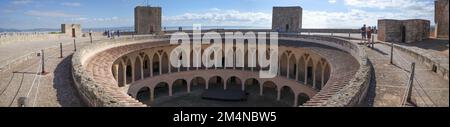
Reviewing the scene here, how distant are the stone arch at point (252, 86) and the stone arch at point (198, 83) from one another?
4.15 m

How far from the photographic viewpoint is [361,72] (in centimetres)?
1186

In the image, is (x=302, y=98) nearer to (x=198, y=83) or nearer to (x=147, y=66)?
(x=198, y=83)

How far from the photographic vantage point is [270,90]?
3475cm

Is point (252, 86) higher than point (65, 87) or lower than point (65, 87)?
lower

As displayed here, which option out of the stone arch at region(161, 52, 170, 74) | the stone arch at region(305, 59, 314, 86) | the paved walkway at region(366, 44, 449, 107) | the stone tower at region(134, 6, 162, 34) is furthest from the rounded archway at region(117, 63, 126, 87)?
the paved walkway at region(366, 44, 449, 107)

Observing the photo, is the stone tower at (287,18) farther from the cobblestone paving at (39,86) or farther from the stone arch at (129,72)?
the cobblestone paving at (39,86)

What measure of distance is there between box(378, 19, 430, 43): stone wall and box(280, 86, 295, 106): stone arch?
8477 mm

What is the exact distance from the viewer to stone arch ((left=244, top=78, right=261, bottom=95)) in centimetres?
3416

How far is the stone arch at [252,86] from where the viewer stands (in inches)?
1345

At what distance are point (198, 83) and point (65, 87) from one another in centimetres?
2457

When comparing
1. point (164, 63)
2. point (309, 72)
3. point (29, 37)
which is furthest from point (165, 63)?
point (309, 72)
